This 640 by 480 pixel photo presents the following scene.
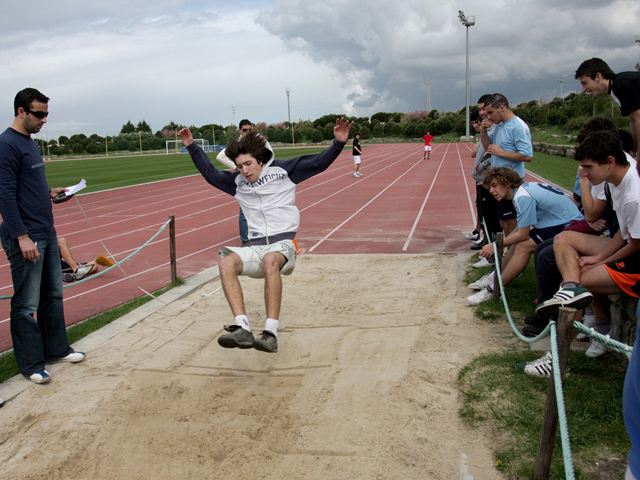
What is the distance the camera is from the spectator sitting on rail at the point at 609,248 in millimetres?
3449

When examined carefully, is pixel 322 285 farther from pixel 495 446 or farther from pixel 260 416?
pixel 495 446

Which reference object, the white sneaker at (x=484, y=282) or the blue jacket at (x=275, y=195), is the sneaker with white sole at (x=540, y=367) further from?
the blue jacket at (x=275, y=195)

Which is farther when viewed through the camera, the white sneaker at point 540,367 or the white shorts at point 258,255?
the white shorts at point 258,255

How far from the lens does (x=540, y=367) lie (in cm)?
383

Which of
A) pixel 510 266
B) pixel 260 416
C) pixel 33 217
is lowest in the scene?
pixel 260 416

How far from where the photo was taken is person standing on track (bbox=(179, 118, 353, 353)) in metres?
4.34

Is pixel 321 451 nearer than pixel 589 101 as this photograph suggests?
Yes

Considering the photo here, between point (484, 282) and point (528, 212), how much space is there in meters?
1.14

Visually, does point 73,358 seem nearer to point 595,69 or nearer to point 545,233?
point 545,233

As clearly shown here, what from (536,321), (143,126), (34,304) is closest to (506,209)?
(536,321)

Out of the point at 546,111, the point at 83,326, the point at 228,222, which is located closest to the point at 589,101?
the point at 546,111

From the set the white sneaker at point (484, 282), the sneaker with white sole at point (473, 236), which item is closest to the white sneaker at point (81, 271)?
the white sneaker at point (484, 282)

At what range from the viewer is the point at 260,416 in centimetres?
376

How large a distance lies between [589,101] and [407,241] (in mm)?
29812
